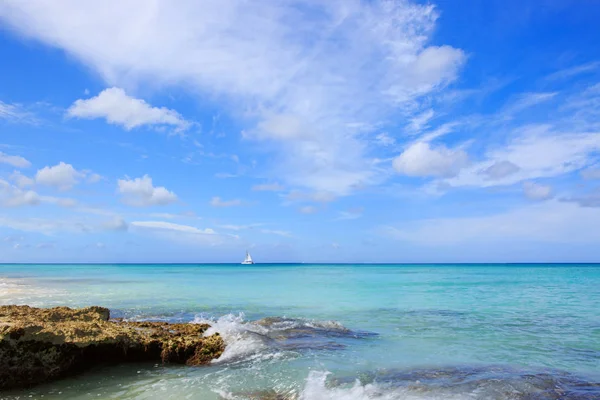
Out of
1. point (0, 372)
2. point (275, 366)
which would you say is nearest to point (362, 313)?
point (275, 366)

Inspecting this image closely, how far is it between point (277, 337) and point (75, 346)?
6.56 m

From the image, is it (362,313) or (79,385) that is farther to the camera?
(362,313)

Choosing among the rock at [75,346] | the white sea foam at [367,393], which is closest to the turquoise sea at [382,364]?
the white sea foam at [367,393]

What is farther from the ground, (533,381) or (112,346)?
(112,346)

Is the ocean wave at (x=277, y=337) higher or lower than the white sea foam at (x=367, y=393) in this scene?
higher

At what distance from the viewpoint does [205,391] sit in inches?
352

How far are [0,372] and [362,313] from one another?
16.1m

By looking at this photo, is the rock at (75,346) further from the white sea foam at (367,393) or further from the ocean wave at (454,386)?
the ocean wave at (454,386)

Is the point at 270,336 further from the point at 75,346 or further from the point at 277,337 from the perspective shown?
the point at 75,346

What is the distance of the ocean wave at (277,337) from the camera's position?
12.2 meters

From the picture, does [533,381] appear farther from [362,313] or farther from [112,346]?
[362,313]

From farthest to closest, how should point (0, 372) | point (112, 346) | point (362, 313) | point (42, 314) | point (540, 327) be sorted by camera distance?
point (362, 313) → point (540, 327) → point (42, 314) → point (112, 346) → point (0, 372)

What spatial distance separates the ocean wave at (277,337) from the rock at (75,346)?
0.53 metres

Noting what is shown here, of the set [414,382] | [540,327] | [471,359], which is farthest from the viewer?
[540,327]
